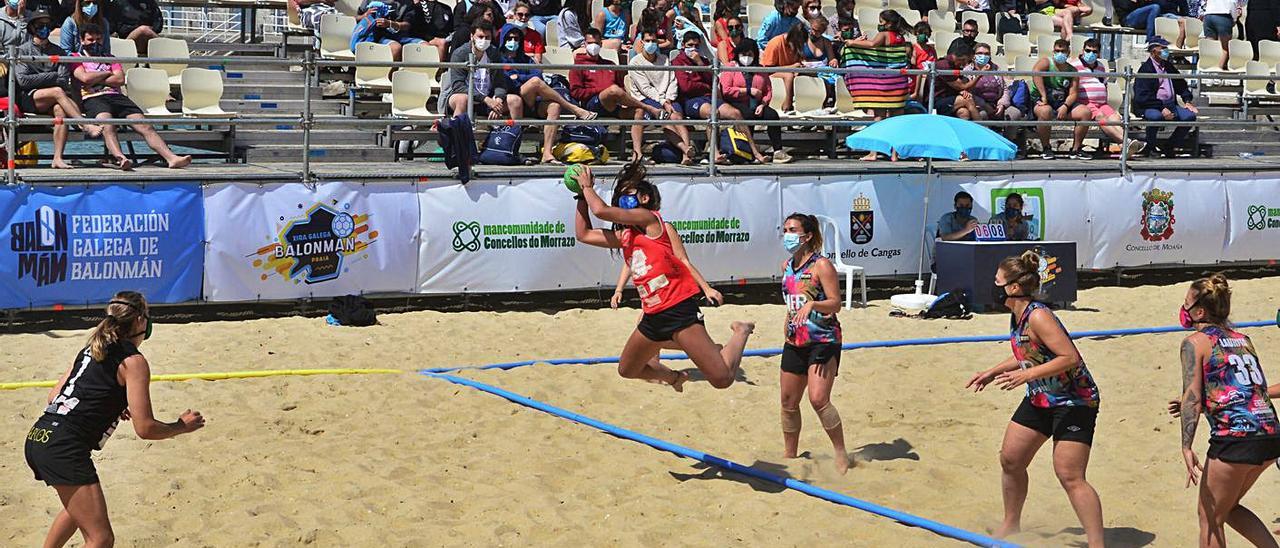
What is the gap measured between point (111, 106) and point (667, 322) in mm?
6282

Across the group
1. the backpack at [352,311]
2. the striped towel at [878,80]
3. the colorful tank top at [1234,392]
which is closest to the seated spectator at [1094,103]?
the striped towel at [878,80]

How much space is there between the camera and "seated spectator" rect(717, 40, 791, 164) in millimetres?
13977

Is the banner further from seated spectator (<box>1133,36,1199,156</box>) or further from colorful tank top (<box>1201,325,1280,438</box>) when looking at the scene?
seated spectator (<box>1133,36,1199,156</box>)

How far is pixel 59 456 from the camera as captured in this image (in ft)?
18.3

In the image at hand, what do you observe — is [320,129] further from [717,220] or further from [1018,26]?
[1018,26]

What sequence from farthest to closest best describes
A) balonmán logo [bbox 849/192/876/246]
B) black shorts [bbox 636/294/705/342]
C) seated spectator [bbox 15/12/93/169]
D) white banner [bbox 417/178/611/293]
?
balonmán logo [bbox 849/192/876/246] → white banner [bbox 417/178/611/293] → seated spectator [bbox 15/12/93/169] → black shorts [bbox 636/294/705/342]

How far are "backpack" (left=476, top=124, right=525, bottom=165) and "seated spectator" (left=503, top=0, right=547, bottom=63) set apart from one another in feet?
5.02

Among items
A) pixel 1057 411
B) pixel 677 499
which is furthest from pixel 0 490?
pixel 1057 411

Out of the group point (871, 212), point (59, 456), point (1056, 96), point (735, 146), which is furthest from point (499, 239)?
point (59, 456)

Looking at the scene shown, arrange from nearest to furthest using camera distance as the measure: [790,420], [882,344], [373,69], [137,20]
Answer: [790,420], [882,344], [373,69], [137,20]

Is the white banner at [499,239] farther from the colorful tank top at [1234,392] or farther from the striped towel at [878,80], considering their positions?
the colorful tank top at [1234,392]

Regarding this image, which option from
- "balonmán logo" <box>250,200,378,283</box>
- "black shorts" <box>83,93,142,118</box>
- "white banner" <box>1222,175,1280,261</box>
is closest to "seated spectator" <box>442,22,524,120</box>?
"balonmán logo" <box>250,200,378,283</box>

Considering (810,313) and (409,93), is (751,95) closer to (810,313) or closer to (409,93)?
(409,93)

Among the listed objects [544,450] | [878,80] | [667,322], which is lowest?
[544,450]
